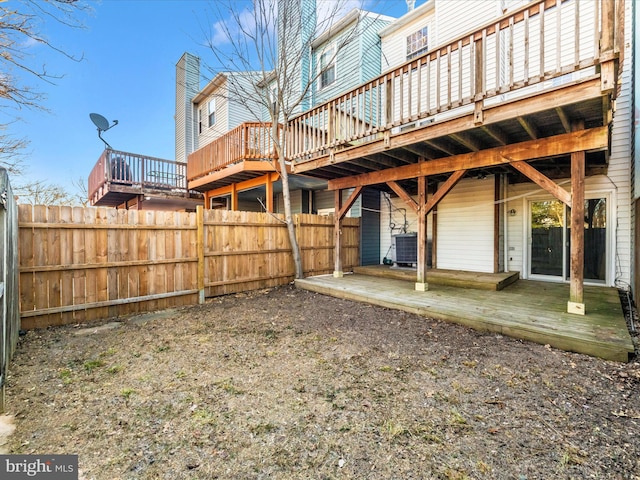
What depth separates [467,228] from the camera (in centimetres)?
764

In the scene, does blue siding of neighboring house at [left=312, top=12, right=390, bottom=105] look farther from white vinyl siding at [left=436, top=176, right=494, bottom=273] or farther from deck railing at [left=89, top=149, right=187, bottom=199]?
deck railing at [left=89, top=149, right=187, bottom=199]

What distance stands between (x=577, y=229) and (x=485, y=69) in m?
2.43

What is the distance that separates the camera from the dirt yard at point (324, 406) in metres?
1.73

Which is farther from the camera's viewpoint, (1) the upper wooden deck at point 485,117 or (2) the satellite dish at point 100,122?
(2) the satellite dish at point 100,122

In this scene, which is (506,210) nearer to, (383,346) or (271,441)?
(383,346)

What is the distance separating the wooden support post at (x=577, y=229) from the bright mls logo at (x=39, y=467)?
5.37 metres

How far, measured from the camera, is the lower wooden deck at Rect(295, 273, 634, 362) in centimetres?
325

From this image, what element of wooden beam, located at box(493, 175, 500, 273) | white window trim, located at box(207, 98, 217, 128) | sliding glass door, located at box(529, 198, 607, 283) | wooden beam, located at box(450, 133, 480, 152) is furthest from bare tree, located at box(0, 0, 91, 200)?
white window trim, located at box(207, 98, 217, 128)

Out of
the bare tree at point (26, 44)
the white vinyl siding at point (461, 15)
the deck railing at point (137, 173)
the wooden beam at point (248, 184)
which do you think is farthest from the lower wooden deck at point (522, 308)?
the deck railing at point (137, 173)

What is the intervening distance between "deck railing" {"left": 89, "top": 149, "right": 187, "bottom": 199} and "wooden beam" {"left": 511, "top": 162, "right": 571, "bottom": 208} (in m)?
10.9

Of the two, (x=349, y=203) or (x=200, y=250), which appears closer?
(x=200, y=250)

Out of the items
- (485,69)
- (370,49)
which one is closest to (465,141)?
(485,69)

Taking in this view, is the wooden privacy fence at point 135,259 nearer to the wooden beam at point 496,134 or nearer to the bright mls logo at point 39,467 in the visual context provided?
the bright mls logo at point 39,467

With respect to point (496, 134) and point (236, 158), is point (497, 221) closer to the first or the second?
point (496, 134)
